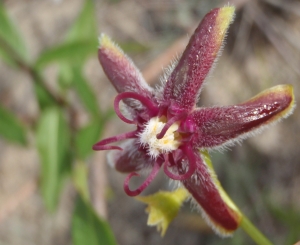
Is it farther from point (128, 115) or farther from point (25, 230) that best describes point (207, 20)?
point (25, 230)

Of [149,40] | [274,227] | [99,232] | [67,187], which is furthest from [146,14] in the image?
[99,232]

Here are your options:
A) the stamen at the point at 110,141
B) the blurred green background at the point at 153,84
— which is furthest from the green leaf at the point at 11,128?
the stamen at the point at 110,141

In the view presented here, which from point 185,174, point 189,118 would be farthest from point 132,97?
point 185,174

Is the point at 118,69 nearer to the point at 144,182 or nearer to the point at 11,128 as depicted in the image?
the point at 144,182

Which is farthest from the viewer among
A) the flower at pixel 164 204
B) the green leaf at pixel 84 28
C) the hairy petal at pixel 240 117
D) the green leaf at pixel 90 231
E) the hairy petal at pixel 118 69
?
the green leaf at pixel 84 28

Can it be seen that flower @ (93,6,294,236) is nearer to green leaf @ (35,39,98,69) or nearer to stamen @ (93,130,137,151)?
stamen @ (93,130,137,151)

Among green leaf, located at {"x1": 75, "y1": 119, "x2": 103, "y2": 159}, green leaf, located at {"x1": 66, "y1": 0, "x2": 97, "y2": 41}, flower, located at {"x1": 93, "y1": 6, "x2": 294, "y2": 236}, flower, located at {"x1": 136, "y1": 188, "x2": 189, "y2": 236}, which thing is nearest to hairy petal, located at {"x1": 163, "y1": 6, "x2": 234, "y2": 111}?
flower, located at {"x1": 93, "y1": 6, "x2": 294, "y2": 236}

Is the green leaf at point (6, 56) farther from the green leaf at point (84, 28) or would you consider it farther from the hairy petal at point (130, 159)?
the hairy petal at point (130, 159)
